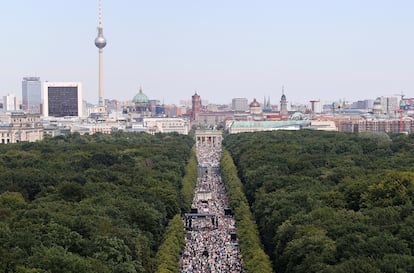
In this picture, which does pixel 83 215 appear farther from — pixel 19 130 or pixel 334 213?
pixel 19 130

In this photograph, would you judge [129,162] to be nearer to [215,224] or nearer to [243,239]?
[215,224]

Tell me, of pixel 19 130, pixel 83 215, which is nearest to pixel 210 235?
pixel 83 215

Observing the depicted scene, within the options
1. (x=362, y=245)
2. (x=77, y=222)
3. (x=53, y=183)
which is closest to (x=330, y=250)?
(x=362, y=245)

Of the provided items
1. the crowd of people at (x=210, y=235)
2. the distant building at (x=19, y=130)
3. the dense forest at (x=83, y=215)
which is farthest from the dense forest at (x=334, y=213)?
the distant building at (x=19, y=130)

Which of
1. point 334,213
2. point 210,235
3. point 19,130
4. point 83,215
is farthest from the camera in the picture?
point 19,130

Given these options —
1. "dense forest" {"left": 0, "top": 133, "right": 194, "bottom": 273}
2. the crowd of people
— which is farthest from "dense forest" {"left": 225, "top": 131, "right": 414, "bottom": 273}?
"dense forest" {"left": 0, "top": 133, "right": 194, "bottom": 273}

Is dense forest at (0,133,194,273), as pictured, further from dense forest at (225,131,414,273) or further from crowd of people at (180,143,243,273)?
dense forest at (225,131,414,273)

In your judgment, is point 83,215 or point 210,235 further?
point 210,235
